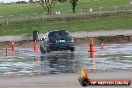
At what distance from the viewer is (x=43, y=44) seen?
3534cm

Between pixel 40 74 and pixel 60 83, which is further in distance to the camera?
pixel 40 74

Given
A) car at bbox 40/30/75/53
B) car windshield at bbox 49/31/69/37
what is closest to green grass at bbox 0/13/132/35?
car windshield at bbox 49/31/69/37

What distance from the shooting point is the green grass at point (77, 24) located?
5753 cm

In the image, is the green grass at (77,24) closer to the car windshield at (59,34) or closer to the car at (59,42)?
the car windshield at (59,34)

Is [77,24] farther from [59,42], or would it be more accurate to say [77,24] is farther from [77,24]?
[59,42]

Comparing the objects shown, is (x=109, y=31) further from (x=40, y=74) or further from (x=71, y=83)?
(x=71, y=83)

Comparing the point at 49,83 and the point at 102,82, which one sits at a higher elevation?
the point at 102,82

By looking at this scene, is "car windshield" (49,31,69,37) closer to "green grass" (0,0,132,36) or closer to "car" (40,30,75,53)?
"car" (40,30,75,53)

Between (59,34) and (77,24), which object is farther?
(77,24)

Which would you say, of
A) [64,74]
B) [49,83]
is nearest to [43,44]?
[64,74]

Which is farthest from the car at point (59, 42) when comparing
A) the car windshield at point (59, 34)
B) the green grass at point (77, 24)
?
the green grass at point (77, 24)

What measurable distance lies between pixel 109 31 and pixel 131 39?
12.3 ft

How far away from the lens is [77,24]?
61250 mm

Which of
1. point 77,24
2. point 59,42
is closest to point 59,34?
point 59,42
